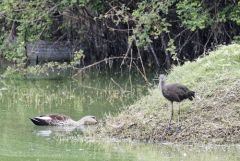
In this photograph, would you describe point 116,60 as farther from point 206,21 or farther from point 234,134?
point 234,134

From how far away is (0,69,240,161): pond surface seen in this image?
10.6 meters

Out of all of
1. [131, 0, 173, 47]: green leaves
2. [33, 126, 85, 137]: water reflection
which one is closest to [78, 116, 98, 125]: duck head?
[33, 126, 85, 137]: water reflection

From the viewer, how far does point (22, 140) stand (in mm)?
12039

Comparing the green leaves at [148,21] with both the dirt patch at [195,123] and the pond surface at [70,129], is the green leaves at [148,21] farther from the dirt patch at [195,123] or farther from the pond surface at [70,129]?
the dirt patch at [195,123]

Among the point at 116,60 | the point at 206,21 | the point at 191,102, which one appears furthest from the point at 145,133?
the point at 116,60

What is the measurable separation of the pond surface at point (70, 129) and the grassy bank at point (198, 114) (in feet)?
1.41

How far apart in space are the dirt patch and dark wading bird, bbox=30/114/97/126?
101cm

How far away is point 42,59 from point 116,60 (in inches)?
109

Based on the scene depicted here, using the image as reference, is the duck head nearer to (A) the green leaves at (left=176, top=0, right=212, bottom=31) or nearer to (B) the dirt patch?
(B) the dirt patch

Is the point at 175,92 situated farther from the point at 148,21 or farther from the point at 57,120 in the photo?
the point at 148,21

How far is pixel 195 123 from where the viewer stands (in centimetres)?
1181

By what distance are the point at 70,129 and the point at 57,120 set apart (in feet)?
1.63

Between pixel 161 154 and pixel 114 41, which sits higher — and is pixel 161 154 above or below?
below

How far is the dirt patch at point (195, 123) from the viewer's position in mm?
11523
